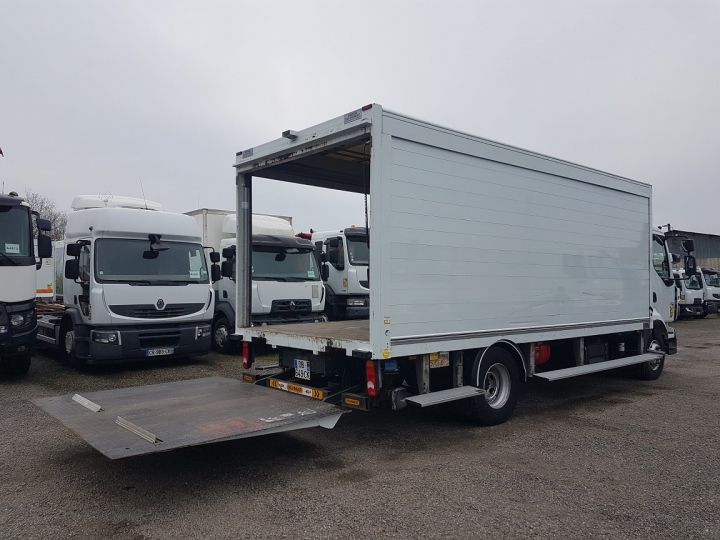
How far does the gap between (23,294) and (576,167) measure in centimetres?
822

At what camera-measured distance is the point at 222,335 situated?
12.0m

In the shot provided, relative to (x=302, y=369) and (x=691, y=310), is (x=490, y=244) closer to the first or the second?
(x=302, y=369)

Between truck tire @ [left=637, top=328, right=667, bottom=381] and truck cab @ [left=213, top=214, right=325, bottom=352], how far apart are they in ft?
19.3

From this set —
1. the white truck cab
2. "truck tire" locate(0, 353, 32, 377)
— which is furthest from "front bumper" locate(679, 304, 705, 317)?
"truck tire" locate(0, 353, 32, 377)

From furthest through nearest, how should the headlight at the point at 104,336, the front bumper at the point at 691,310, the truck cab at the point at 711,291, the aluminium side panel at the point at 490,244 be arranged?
the truck cab at the point at 711,291
the front bumper at the point at 691,310
the headlight at the point at 104,336
the aluminium side panel at the point at 490,244

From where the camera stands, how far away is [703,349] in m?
13.7

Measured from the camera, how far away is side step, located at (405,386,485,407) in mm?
5297

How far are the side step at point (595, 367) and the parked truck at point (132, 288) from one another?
6.19 meters

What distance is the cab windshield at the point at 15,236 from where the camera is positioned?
8477 millimetres

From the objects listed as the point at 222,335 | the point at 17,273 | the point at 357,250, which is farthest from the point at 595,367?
the point at 17,273

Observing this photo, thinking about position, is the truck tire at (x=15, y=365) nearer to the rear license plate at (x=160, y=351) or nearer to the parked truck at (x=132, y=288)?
the parked truck at (x=132, y=288)

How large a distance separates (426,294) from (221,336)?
7.64m

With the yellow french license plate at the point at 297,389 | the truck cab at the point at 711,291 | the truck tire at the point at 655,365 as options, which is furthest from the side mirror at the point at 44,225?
the truck cab at the point at 711,291

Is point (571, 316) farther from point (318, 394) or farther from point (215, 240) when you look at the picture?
point (215, 240)
